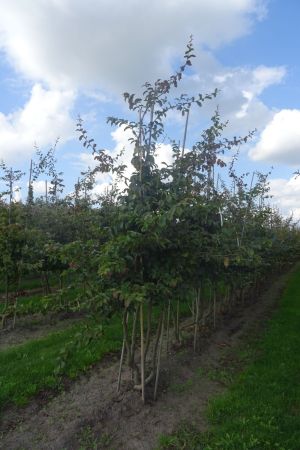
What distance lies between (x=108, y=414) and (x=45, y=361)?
1.66m

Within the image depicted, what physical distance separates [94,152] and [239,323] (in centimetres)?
511

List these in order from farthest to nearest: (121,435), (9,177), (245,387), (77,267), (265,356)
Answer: (9,177) → (265,356) → (245,387) → (77,267) → (121,435)

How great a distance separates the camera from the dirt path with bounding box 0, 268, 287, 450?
4.07m

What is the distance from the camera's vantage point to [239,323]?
28.6 feet

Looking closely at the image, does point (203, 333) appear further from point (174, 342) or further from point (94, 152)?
point (94, 152)

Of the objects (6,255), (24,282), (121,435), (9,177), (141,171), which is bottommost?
(121,435)

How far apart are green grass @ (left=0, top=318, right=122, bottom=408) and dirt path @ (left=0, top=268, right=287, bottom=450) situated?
21 cm

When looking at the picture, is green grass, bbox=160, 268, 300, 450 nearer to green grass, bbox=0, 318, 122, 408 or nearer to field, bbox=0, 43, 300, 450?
field, bbox=0, 43, 300, 450

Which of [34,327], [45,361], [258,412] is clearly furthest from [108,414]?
[34,327]

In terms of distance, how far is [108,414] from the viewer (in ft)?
14.7

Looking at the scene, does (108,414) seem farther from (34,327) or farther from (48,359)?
(34,327)

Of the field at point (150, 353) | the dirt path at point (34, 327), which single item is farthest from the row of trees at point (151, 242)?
the dirt path at point (34, 327)

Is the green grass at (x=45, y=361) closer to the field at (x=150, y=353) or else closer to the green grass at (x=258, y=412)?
the field at (x=150, y=353)

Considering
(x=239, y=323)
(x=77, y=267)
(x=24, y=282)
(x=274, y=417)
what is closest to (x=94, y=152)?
(x=77, y=267)
